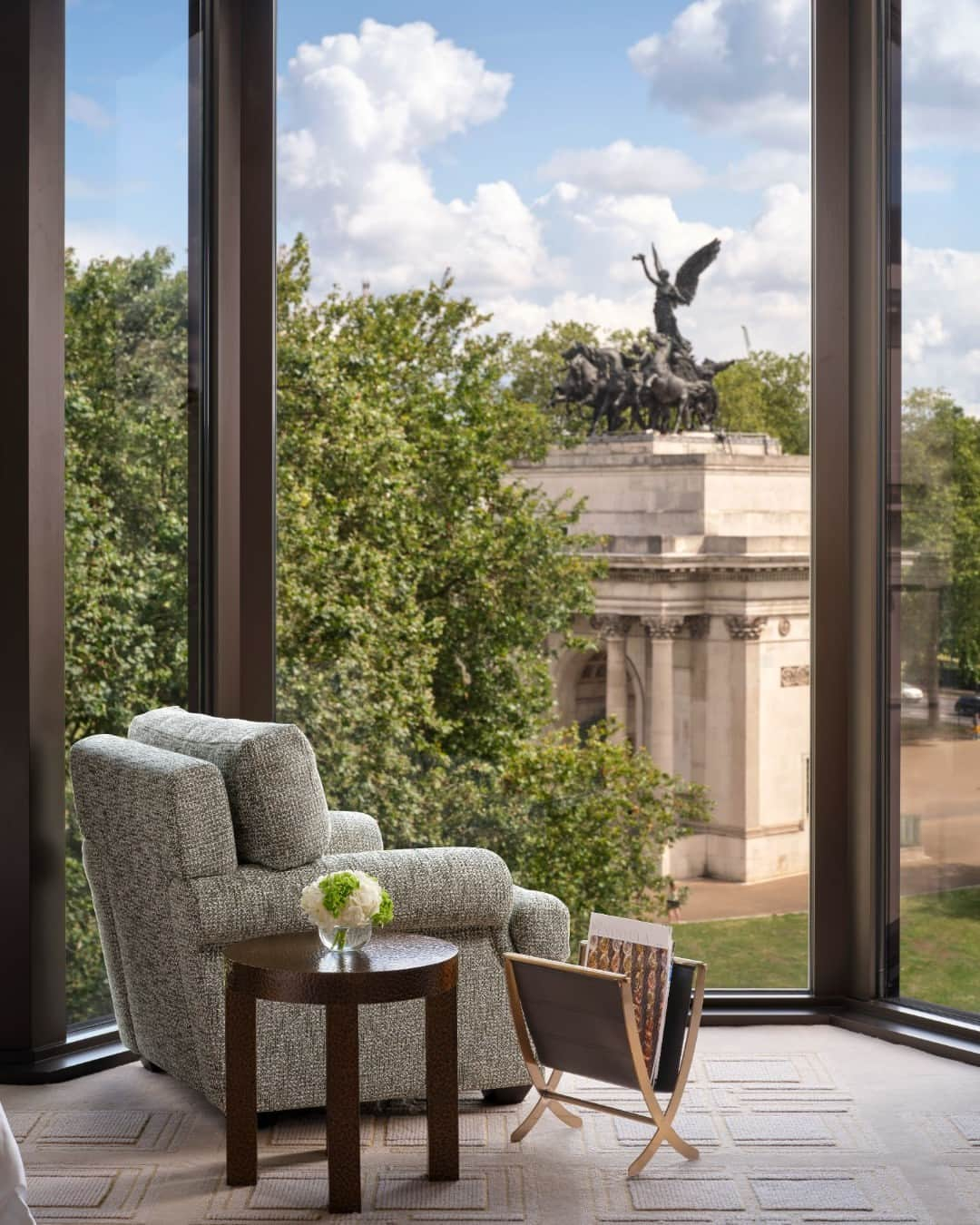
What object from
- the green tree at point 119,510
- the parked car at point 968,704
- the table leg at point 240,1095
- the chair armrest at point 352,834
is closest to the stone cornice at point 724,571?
the parked car at point 968,704

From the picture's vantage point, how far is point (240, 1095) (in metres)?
3.10

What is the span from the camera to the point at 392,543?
4.70m

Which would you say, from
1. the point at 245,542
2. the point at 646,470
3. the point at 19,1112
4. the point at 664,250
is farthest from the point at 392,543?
the point at 19,1112

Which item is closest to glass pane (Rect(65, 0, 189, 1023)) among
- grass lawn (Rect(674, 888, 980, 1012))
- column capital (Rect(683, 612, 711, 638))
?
column capital (Rect(683, 612, 711, 638))

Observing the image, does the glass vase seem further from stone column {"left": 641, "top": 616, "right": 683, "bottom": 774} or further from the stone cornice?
the stone cornice

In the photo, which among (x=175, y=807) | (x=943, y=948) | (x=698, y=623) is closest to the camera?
(x=175, y=807)

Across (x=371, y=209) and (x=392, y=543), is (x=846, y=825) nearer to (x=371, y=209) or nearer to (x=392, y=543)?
(x=392, y=543)

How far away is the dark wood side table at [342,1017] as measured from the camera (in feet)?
9.55

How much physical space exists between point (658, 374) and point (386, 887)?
6.43 feet

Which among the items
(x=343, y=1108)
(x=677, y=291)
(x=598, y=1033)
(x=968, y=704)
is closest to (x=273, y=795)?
(x=343, y=1108)

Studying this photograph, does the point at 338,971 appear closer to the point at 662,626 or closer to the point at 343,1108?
the point at 343,1108

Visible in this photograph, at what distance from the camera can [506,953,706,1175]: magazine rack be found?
3178 mm

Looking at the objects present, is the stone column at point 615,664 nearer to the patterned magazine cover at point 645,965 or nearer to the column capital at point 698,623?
the column capital at point 698,623

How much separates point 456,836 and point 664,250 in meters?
1.91
